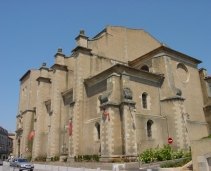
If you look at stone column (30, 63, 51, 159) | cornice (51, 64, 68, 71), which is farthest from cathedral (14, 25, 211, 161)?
stone column (30, 63, 51, 159)

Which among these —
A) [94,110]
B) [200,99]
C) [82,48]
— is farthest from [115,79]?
[200,99]

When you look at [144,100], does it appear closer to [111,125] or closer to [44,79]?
[111,125]

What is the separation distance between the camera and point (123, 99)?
21.2 meters

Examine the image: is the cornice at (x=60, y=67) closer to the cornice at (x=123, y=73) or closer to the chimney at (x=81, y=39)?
the chimney at (x=81, y=39)

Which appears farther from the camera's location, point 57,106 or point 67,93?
point 57,106

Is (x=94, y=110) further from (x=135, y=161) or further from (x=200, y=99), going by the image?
(x=200, y=99)

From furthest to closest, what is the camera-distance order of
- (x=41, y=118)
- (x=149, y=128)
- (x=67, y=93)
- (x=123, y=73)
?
(x=41, y=118) < (x=67, y=93) < (x=149, y=128) < (x=123, y=73)

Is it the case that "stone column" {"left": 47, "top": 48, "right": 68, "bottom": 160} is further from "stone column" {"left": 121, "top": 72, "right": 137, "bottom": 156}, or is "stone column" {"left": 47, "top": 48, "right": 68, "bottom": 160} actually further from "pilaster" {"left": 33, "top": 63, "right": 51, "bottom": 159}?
"stone column" {"left": 121, "top": 72, "right": 137, "bottom": 156}

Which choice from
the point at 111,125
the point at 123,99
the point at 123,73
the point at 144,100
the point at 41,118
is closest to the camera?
the point at 111,125

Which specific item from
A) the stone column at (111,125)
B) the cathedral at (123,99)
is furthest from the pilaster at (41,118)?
the stone column at (111,125)

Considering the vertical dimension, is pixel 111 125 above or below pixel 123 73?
below

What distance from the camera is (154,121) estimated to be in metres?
23.1

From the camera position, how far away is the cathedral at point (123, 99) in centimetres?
2109

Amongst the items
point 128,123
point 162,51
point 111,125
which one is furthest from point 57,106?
point 162,51
